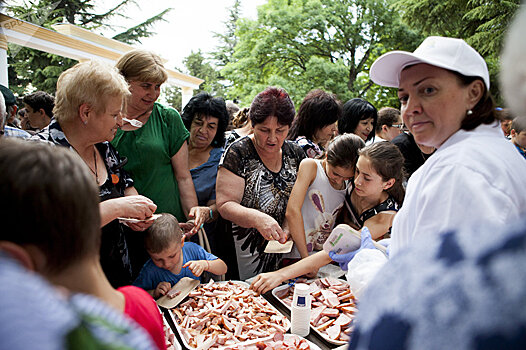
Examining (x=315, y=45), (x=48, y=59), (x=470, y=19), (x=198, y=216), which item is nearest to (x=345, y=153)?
(x=198, y=216)

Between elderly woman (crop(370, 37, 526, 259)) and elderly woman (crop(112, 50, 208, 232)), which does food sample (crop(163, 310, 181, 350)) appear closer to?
elderly woman (crop(112, 50, 208, 232))

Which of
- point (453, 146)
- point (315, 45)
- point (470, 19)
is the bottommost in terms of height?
point (453, 146)

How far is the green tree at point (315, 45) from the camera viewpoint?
13516 mm

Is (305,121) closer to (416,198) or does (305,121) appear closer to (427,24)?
(416,198)

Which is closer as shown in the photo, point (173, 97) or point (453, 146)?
point (453, 146)

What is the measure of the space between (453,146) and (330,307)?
49.2 inches

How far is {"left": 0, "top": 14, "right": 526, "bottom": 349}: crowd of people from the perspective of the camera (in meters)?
0.52

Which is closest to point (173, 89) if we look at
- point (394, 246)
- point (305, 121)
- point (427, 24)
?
point (427, 24)

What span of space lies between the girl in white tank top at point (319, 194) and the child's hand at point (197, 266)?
0.66 meters

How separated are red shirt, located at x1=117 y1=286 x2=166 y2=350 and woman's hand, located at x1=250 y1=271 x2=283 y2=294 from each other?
1.12 metres

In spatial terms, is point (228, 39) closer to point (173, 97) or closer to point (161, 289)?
point (173, 97)

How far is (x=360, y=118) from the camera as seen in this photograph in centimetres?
357

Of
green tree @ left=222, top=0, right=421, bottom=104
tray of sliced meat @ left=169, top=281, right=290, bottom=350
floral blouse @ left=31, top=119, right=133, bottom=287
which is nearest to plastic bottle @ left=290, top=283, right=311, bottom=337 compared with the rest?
tray of sliced meat @ left=169, top=281, right=290, bottom=350

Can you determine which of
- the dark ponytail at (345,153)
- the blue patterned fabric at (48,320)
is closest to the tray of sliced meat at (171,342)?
the blue patterned fabric at (48,320)
